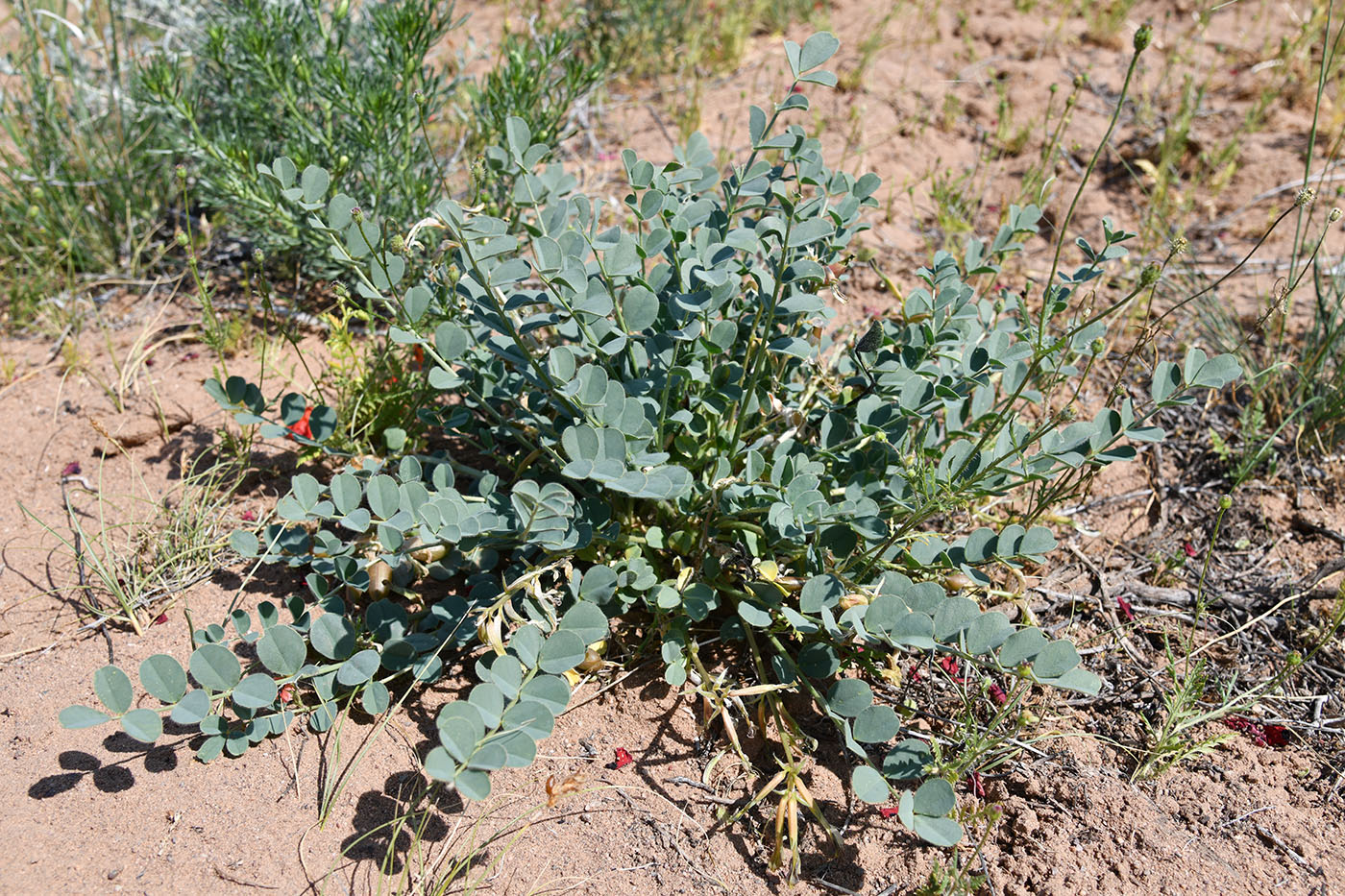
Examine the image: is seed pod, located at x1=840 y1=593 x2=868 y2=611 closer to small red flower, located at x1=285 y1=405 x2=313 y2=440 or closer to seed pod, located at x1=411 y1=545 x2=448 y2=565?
seed pod, located at x1=411 y1=545 x2=448 y2=565

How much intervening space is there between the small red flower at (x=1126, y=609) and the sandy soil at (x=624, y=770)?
0.8 inches

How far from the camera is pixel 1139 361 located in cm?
298

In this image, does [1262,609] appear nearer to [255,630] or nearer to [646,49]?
[255,630]

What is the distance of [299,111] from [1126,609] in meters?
2.69

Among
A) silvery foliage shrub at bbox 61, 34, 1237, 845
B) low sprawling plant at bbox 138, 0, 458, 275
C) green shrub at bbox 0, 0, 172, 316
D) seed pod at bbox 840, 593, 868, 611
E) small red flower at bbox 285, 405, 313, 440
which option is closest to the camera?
silvery foliage shrub at bbox 61, 34, 1237, 845

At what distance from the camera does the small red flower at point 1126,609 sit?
231cm

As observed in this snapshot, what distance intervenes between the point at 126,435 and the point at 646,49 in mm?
2811

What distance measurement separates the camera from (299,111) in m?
2.91

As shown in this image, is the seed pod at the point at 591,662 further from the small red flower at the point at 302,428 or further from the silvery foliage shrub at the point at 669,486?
the small red flower at the point at 302,428

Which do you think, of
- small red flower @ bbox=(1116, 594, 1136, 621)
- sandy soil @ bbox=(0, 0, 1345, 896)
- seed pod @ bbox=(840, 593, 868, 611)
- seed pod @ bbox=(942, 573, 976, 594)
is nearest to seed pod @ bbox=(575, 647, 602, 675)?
sandy soil @ bbox=(0, 0, 1345, 896)

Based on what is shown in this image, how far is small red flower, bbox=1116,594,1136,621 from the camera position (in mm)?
2315

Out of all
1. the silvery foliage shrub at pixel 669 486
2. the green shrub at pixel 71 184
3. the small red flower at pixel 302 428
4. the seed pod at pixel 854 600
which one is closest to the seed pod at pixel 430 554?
the silvery foliage shrub at pixel 669 486

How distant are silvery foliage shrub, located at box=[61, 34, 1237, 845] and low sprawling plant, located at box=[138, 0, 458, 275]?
76 cm

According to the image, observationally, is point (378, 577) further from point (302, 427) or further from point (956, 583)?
point (956, 583)
